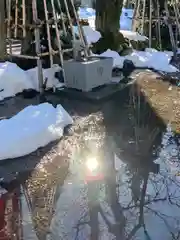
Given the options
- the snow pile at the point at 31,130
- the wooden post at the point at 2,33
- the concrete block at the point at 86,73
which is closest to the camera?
the snow pile at the point at 31,130

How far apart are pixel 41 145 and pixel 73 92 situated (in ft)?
6.87

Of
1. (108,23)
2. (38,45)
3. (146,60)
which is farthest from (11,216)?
(108,23)

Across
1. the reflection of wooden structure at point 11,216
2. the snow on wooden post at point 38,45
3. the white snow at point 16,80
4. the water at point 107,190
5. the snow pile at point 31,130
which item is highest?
the snow on wooden post at point 38,45

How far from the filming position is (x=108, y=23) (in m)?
9.54

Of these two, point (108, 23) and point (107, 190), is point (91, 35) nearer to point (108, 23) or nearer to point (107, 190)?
point (108, 23)

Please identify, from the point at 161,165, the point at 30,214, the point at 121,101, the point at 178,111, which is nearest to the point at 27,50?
the point at 121,101

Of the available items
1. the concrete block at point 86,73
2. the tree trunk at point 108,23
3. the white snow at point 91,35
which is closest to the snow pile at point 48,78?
the concrete block at point 86,73

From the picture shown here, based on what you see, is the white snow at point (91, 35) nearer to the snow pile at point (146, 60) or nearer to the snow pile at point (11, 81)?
the snow pile at point (146, 60)

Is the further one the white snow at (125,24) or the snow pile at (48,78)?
the white snow at (125,24)

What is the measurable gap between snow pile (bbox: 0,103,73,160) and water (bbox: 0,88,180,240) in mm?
193

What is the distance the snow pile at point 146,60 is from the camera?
26.9ft

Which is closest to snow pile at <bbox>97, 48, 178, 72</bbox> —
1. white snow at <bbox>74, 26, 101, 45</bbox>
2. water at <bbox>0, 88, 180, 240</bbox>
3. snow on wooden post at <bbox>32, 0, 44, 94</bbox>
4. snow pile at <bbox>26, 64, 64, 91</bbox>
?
white snow at <bbox>74, 26, 101, 45</bbox>

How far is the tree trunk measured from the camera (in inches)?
365

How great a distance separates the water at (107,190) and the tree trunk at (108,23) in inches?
182
